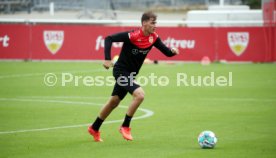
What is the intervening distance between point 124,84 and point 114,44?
22.0m

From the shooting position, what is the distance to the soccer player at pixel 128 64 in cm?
1207

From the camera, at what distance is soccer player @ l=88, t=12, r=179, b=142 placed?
39.6 feet

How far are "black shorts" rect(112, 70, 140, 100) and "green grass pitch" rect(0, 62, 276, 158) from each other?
34.0 inches

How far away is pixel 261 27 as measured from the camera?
1300 inches

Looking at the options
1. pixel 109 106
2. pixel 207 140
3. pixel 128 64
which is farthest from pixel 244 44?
pixel 207 140

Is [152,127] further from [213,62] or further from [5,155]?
[213,62]

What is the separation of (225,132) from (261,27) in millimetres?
20860

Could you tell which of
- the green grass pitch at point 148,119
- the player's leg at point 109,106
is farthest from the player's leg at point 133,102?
the player's leg at point 109,106

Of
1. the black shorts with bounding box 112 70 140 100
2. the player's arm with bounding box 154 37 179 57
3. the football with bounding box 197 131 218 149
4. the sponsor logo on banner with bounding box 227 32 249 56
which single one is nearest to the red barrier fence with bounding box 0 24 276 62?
the sponsor logo on banner with bounding box 227 32 249 56

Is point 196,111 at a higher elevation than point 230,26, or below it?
higher

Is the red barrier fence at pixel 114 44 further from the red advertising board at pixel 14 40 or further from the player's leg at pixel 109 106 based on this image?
the player's leg at pixel 109 106

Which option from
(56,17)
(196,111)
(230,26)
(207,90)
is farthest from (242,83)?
(56,17)

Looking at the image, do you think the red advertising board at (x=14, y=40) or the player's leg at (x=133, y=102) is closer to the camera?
the player's leg at (x=133, y=102)

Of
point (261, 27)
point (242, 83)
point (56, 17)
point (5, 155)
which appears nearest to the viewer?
point (5, 155)
